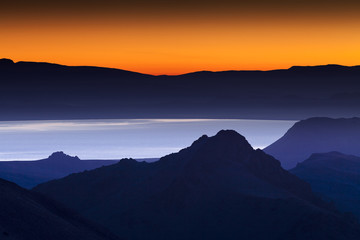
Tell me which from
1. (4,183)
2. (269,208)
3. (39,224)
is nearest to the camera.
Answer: (39,224)

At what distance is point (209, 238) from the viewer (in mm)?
197500

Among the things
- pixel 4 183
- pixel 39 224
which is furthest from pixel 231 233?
pixel 39 224

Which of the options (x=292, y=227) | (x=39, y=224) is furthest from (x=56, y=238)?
(x=292, y=227)

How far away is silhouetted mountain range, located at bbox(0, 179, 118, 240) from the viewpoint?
102188 mm

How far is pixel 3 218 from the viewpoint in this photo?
343ft

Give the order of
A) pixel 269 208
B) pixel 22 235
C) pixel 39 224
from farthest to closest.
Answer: pixel 269 208 → pixel 39 224 → pixel 22 235

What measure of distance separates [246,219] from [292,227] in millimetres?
14356

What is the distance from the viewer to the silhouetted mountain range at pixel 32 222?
102 metres

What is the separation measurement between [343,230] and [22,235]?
105940 mm

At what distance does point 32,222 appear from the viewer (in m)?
108

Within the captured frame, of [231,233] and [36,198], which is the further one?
[231,233]

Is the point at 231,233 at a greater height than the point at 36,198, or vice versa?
the point at 36,198

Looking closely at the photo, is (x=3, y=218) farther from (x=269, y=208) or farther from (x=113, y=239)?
(x=269, y=208)

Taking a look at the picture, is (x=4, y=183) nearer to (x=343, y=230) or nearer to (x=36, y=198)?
(x=36, y=198)
